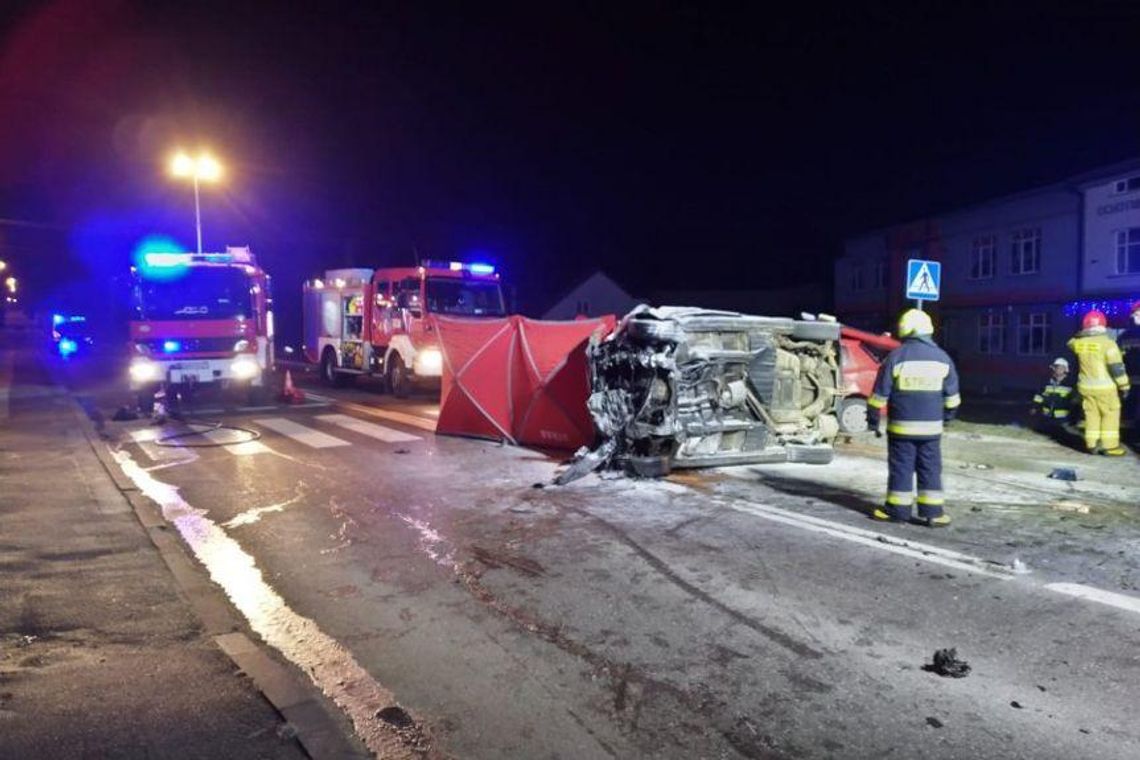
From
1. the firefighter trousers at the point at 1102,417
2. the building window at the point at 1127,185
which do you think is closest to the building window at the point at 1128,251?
the building window at the point at 1127,185

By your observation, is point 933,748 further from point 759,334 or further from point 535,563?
point 759,334

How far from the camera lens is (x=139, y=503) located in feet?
25.5

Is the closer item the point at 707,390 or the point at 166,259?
the point at 707,390

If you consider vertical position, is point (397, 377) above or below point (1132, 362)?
below

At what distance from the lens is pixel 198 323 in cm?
1541

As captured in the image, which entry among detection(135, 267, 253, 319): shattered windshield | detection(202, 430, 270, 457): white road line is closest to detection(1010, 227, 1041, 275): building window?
detection(135, 267, 253, 319): shattered windshield

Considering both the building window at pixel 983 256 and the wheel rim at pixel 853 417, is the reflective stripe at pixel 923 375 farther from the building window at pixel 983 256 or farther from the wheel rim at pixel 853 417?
the building window at pixel 983 256

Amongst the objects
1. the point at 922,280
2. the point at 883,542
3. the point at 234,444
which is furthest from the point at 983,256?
the point at 234,444

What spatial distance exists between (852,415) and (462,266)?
371 inches

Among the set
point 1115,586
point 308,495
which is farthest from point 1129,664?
point 308,495

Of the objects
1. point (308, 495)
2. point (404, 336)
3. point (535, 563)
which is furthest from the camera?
point (404, 336)

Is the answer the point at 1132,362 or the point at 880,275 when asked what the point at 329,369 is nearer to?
the point at 1132,362

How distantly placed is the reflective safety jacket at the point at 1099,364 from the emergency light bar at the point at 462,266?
1183 cm

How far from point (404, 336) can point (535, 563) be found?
12.8 m
